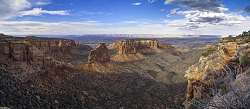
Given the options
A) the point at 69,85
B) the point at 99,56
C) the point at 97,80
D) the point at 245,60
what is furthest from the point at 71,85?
the point at 99,56

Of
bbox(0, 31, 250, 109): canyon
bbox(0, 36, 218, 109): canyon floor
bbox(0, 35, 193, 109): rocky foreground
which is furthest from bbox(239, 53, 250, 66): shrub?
bbox(0, 35, 193, 109): rocky foreground

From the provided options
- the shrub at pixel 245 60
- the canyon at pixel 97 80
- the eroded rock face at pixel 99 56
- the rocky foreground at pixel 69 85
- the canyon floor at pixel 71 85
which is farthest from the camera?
the eroded rock face at pixel 99 56

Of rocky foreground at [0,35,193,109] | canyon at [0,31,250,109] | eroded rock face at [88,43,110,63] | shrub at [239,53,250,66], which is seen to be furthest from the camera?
eroded rock face at [88,43,110,63]

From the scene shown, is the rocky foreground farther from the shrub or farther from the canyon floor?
the shrub

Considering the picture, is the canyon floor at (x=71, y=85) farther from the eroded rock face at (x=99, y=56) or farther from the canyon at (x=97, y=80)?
the eroded rock face at (x=99, y=56)

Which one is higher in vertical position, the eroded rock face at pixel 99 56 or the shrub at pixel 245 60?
the shrub at pixel 245 60

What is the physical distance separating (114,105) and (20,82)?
64.8 feet

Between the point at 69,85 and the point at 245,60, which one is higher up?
the point at 245,60

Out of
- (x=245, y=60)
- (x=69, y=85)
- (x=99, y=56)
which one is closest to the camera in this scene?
(x=245, y=60)

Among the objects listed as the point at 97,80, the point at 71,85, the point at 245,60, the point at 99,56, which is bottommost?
the point at 97,80

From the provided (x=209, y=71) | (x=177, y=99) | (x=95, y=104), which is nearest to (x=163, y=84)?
(x=177, y=99)

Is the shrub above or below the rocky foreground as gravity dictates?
above

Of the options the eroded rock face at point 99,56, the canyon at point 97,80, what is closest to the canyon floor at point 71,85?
the canyon at point 97,80

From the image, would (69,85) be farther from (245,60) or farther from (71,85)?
(245,60)
